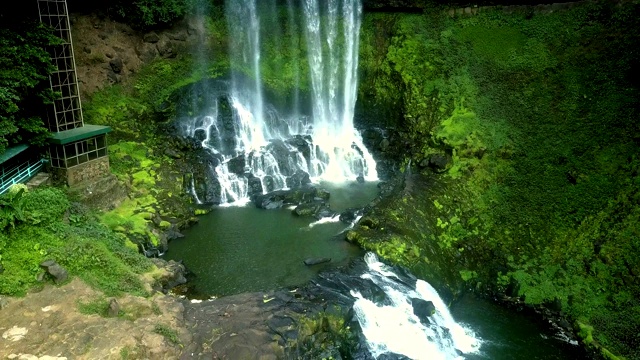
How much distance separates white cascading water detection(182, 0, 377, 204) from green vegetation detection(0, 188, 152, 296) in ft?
38.0

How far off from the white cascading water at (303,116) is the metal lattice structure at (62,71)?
801cm

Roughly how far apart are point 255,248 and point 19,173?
11.4 meters

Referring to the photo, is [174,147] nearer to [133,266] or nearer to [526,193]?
[133,266]

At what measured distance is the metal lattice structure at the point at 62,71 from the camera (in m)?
23.5

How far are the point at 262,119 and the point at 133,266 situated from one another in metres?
17.1

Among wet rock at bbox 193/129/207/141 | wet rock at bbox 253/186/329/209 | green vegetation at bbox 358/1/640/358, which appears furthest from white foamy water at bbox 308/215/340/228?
wet rock at bbox 193/129/207/141

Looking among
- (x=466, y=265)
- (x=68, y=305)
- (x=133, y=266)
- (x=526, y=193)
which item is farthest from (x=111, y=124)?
(x=526, y=193)

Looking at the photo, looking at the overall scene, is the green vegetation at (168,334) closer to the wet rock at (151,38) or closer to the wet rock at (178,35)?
the wet rock at (151,38)

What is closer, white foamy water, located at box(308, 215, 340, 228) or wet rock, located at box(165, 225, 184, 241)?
wet rock, located at box(165, 225, 184, 241)

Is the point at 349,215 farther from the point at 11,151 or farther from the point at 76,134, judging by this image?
the point at 11,151

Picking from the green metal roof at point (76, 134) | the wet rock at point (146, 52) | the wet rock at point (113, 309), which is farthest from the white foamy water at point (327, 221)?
the wet rock at point (146, 52)

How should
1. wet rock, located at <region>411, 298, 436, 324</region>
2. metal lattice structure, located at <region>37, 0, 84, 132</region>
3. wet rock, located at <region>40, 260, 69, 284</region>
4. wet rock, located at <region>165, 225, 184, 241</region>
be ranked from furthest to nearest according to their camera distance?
1. wet rock, located at <region>165, 225, 184, 241</region>
2. metal lattice structure, located at <region>37, 0, 84, 132</region>
3. wet rock, located at <region>411, 298, 436, 324</region>
4. wet rock, located at <region>40, 260, 69, 284</region>

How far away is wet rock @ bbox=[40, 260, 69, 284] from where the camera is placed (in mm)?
17047

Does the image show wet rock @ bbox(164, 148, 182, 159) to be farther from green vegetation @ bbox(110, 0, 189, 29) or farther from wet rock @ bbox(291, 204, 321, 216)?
green vegetation @ bbox(110, 0, 189, 29)
